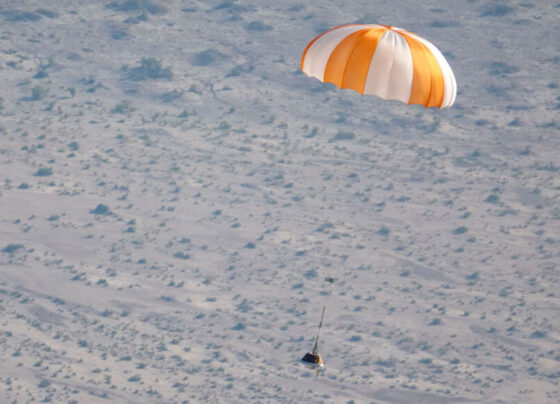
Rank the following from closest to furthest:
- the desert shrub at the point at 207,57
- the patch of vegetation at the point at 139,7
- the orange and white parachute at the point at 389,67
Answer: the orange and white parachute at the point at 389,67 < the desert shrub at the point at 207,57 < the patch of vegetation at the point at 139,7

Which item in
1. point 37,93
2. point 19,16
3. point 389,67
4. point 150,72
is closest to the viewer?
point 389,67

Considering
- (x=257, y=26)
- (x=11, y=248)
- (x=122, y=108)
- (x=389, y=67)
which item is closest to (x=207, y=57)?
(x=257, y=26)

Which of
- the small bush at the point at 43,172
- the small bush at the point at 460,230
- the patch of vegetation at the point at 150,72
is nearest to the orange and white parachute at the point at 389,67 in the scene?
the small bush at the point at 460,230

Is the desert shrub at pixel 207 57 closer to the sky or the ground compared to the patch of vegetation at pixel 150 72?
closer to the sky

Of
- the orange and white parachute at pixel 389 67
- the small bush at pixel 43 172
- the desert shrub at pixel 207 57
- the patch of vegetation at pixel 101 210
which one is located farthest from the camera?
the desert shrub at pixel 207 57

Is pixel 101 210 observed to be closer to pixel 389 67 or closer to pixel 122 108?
pixel 122 108

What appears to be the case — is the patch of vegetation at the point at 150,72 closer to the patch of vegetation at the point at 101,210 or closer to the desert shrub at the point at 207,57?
the desert shrub at the point at 207,57

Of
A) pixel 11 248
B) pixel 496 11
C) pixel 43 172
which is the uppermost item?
pixel 496 11

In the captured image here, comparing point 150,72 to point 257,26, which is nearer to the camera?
point 150,72

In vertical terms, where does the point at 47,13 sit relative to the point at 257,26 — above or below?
below

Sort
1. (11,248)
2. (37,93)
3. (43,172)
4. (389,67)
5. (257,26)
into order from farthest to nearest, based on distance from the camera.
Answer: (257,26) → (37,93) → (43,172) → (11,248) → (389,67)
